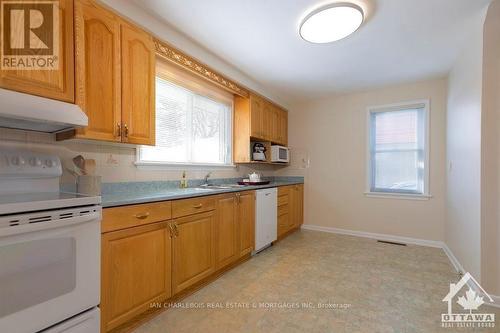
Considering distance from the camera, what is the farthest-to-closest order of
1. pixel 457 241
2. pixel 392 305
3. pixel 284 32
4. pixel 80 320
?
pixel 457 241 → pixel 284 32 → pixel 392 305 → pixel 80 320

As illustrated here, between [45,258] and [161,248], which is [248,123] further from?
[45,258]

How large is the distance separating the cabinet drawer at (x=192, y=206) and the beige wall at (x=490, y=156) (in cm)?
243

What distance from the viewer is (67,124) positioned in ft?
4.71

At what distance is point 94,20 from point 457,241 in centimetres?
417

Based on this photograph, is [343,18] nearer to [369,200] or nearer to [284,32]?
[284,32]

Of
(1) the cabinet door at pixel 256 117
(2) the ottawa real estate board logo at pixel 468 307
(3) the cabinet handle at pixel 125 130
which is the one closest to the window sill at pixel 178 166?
(3) the cabinet handle at pixel 125 130

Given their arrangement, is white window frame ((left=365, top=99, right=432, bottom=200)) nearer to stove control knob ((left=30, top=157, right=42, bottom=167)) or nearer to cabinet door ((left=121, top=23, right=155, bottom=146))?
cabinet door ((left=121, top=23, right=155, bottom=146))

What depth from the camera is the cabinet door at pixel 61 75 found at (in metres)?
1.35

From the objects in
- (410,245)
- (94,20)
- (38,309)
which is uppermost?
(94,20)

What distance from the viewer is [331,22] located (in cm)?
202

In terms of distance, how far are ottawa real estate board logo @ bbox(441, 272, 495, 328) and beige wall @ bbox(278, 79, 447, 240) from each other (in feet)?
4.51

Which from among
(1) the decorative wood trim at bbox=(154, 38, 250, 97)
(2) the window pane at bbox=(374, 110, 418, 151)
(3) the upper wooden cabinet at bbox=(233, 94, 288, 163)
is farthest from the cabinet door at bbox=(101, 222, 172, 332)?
(2) the window pane at bbox=(374, 110, 418, 151)

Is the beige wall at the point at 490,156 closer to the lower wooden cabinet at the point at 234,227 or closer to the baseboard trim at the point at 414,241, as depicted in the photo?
the baseboard trim at the point at 414,241

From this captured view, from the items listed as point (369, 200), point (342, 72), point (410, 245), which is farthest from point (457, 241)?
point (342, 72)
